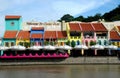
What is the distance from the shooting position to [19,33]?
237 feet

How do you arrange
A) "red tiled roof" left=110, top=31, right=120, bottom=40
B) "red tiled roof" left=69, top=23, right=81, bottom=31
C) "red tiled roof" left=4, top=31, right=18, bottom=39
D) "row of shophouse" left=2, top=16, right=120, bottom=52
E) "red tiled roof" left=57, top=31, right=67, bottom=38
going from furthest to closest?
"red tiled roof" left=57, top=31, right=67, bottom=38 < "red tiled roof" left=69, top=23, right=81, bottom=31 < "red tiled roof" left=110, top=31, right=120, bottom=40 < "red tiled roof" left=4, top=31, right=18, bottom=39 < "row of shophouse" left=2, top=16, right=120, bottom=52

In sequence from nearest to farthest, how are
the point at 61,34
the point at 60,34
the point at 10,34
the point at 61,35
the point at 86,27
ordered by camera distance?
the point at 10,34
the point at 61,35
the point at 60,34
the point at 61,34
the point at 86,27

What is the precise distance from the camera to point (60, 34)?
72375 millimetres

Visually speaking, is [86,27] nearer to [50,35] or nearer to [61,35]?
[61,35]

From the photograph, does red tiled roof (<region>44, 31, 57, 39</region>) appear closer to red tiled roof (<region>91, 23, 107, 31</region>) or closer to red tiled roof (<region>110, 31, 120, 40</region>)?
red tiled roof (<region>91, 23, 107, 31</region>)

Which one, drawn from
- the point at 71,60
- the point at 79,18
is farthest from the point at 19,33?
the point at 79,18

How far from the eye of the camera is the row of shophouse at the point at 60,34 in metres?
69.9

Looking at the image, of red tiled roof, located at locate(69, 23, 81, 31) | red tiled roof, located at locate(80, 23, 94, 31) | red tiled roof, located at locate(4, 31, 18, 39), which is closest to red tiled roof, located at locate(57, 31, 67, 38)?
red tiled roof, located at locate(69, 23, 81, 31)

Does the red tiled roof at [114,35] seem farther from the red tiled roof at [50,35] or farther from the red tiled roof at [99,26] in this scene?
the red tiled roof at [50,35]

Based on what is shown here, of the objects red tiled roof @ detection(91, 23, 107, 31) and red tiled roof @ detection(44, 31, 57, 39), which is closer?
red tiled roof @ detection(44, 31, 57, 39)

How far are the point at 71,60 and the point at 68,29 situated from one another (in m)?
11.3

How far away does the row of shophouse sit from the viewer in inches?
2751

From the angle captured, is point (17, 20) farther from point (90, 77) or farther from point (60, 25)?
point (90, 77)

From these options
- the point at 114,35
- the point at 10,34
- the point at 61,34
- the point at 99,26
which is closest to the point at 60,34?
the point at 61,34
